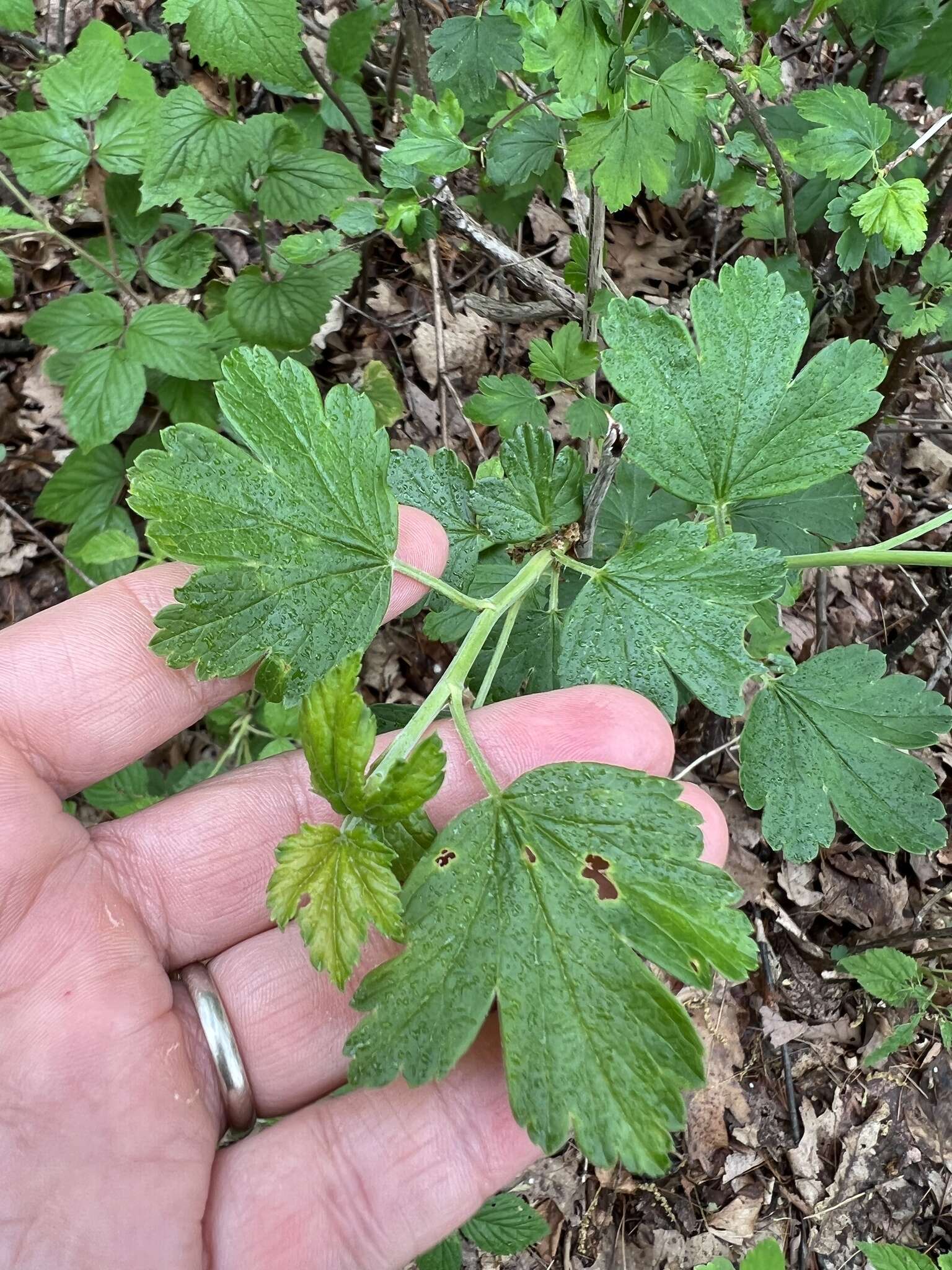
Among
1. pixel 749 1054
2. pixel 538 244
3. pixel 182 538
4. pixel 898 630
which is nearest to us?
pixel 182 538

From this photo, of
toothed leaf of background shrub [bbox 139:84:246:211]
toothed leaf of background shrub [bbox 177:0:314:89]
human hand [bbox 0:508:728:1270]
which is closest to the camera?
human hand [bbox 0:508:728:1270]

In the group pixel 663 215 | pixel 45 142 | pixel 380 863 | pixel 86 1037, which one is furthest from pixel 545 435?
pixel 663 215

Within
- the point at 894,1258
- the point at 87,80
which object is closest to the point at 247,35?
the point at 87,80

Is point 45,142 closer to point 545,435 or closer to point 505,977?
point 545,435

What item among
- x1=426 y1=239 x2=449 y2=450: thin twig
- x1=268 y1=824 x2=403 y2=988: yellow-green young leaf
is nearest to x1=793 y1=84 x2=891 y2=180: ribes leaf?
x1=426 y1=239 x2=449 y2=450: thin twig

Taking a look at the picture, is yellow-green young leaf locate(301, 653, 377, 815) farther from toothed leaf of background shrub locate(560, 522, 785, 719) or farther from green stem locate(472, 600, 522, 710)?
toothed leaf of background shrub locate(560, 522, 785, 719)

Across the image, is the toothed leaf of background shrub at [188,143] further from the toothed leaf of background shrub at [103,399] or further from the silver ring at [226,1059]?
the silver ring at [226,1059]

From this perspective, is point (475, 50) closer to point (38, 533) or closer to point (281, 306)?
point (281, 306)
